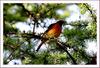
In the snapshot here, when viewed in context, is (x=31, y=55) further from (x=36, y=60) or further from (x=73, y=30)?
(x=73, y=30)

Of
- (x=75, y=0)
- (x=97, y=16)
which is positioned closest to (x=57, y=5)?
(x=75, y=0)

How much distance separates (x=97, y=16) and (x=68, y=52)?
325 millimetres

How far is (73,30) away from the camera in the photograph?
8.11 ft

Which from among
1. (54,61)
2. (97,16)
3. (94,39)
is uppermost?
(97,16)

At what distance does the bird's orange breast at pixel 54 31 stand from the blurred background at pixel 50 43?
0.03 metres

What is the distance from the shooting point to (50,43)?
248 centimetres

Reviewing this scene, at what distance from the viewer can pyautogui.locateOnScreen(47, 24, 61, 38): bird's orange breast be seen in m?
2.47

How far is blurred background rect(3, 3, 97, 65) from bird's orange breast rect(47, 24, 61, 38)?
0.03 metres

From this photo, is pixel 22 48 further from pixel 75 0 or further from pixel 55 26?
pixel 75 0

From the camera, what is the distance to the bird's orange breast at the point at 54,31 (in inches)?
97.4

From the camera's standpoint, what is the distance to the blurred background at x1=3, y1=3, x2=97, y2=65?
2.46 metres

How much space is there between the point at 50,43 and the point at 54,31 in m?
0.09

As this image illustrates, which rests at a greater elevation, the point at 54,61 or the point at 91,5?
the point at 91,5

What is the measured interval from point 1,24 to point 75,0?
1.79ft
